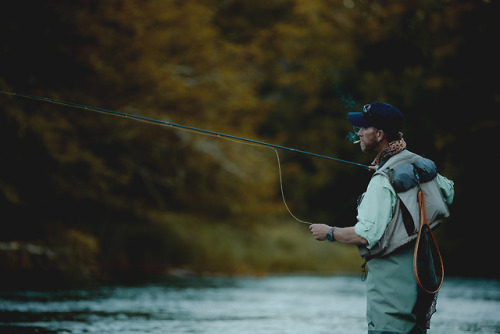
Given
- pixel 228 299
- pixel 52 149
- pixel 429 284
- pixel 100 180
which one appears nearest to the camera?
pixel 429 284

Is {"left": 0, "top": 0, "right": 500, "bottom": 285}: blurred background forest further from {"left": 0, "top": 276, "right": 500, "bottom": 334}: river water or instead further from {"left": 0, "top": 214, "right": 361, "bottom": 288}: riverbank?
{"left": 0, "top": 276, "right": 500, "bottom": 334}: river water

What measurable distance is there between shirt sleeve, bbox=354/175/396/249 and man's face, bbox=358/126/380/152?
0.30 m

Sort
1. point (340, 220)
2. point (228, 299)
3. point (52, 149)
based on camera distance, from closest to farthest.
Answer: point (228, 299), point (52, 149), point (340, 220)

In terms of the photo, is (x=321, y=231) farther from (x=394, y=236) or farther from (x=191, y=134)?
(x=191, y=134)

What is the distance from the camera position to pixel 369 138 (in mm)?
4289

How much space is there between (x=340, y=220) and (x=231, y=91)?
9412mm

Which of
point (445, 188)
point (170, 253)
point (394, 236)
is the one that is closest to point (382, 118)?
point (445, 188)

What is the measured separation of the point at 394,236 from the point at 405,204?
0.15 meters

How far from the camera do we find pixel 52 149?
1700 cm

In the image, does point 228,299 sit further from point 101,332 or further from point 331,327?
point 101,332

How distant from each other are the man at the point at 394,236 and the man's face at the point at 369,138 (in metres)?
0.17

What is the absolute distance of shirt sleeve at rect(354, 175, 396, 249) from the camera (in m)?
3.94

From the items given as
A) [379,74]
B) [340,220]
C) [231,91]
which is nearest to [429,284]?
[231,91]

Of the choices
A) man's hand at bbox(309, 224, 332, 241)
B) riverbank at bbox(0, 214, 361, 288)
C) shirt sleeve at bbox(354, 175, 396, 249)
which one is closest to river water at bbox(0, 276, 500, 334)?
riverbank at bbox(0, 214, 361, 288)
